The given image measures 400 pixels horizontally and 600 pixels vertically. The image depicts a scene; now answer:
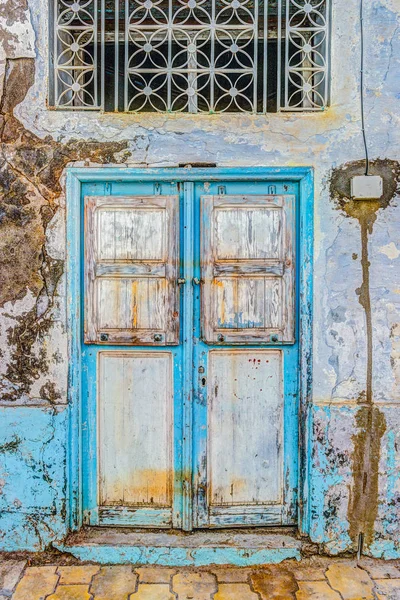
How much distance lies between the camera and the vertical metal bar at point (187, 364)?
3.32 metres

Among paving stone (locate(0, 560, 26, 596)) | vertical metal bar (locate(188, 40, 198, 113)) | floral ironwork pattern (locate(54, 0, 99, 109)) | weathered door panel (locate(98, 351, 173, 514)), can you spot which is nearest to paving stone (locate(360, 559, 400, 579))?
weathered door panel (locate(98, 351, 173, 514))

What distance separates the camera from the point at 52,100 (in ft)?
10.9

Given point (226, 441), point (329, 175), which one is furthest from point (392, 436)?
point (329, 175)

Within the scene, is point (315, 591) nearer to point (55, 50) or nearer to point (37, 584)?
point (37, 584)

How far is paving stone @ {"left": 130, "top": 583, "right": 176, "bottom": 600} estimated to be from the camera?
292 centimetres

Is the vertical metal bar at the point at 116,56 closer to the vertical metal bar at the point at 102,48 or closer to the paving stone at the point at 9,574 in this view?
the vertical metal bar at the point at 102,48

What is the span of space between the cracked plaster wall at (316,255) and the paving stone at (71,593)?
365 mm

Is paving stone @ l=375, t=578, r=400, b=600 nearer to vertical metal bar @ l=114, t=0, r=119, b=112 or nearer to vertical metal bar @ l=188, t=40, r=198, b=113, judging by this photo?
vertical metal bar @ l=188, t=40, r=198, b=113

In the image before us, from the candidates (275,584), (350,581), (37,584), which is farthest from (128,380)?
(350,581)

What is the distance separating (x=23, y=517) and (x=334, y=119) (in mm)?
3282

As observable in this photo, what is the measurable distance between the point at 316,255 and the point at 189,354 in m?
1.05

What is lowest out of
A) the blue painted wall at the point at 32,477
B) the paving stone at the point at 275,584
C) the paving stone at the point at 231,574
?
the paving stone at the point at 231,574

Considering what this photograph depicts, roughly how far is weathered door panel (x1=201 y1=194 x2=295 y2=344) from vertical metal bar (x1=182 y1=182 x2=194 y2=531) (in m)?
0.09

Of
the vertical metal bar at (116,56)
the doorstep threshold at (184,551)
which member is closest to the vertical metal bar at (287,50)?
the vertical metal bar at (116,56)
